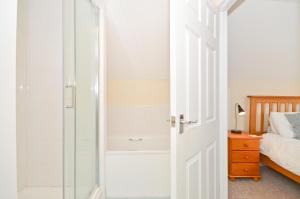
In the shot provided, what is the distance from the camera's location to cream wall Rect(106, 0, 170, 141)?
2.36 m

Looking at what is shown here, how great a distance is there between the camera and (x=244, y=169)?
2.79 metres

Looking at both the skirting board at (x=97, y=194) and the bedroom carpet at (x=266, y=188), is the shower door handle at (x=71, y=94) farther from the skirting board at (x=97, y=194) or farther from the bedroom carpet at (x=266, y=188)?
the bedroom carpet at (x=266, y=188)

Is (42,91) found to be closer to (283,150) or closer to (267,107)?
(283,150)

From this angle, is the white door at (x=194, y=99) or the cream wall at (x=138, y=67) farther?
the cream wall at (x=138, y=67)

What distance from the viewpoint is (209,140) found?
173 centimetres

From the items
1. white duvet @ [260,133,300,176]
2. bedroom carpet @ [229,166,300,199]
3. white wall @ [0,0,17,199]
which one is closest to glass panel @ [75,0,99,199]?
white wall @ [0,0,17,199]

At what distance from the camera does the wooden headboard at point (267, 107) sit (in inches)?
130

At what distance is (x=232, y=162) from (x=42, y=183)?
7.43ft

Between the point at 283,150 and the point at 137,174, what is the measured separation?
176cm

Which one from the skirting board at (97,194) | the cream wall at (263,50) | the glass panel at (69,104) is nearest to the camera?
the glass panel at (69,104)

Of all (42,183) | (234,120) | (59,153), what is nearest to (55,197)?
(42,183)

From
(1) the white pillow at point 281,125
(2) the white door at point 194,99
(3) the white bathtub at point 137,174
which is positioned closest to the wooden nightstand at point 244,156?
(1) the white pillow at point 281,125

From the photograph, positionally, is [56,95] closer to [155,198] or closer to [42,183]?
[42,183]

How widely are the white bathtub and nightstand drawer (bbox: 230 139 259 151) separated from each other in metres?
1.16
